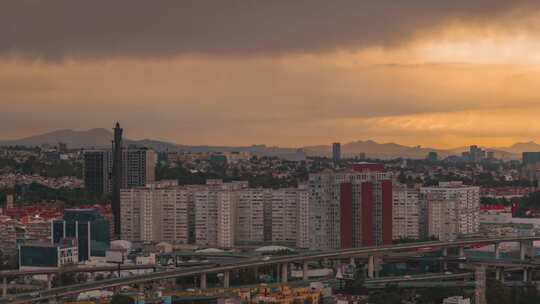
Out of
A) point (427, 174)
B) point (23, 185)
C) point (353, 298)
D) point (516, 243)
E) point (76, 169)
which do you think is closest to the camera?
point (353, 298)

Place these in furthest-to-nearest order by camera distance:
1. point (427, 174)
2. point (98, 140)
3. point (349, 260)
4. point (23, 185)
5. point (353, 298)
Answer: point (98, 140) → point (427, 174) → point (23, 185) → point (349, 260) → point (353, 298)

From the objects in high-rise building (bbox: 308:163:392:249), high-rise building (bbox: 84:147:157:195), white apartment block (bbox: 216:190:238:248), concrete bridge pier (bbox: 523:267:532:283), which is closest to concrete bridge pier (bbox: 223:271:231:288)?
concrete bridge pier (bbox: 523:267:532:283)

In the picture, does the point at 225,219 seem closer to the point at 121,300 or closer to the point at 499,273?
the point at 499,273

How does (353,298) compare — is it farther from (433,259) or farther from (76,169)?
(76,169)

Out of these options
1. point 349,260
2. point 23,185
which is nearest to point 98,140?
point 23,185

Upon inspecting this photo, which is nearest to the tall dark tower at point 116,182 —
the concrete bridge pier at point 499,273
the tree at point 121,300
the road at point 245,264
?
the road at point 245,264

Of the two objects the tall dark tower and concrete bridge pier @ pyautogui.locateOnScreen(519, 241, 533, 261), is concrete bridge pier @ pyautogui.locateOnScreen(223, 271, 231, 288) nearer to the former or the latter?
concrete bridge pier @ pyautogui.locateOnScreen(519, 241, 533, 261)
